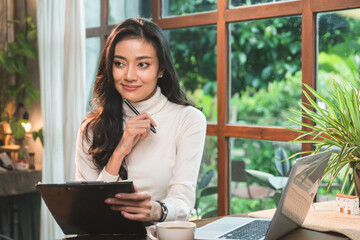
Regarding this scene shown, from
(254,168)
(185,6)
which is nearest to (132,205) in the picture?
(254,168)

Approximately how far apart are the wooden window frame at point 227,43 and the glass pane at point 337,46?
42mm

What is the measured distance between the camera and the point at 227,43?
10.1 feet

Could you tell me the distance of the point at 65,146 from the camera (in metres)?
3.66

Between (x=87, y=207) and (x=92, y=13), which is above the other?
(x=92, y=13)

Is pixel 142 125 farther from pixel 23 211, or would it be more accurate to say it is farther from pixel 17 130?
pixel 23 211

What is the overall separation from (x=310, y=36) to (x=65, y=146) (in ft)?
6.17

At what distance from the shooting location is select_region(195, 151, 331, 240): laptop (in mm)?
Answer: 1444

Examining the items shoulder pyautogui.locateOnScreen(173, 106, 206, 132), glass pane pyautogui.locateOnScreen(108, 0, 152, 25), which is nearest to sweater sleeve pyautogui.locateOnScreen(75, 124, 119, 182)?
shoulder pyautogui.locateOnScreen(173, 106, 206, 132)

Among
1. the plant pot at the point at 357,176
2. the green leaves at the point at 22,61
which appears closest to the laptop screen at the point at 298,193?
the plant pot at the point at 357,176

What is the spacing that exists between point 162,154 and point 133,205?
56 cm

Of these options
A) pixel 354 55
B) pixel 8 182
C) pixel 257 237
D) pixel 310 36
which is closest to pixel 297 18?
pixel 310 36

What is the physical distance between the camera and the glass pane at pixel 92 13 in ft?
12.9

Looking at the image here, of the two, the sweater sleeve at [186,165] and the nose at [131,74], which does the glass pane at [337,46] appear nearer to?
the sweater sleeve at [186,165]

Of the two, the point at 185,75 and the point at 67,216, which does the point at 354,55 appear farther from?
the point at 67,216
